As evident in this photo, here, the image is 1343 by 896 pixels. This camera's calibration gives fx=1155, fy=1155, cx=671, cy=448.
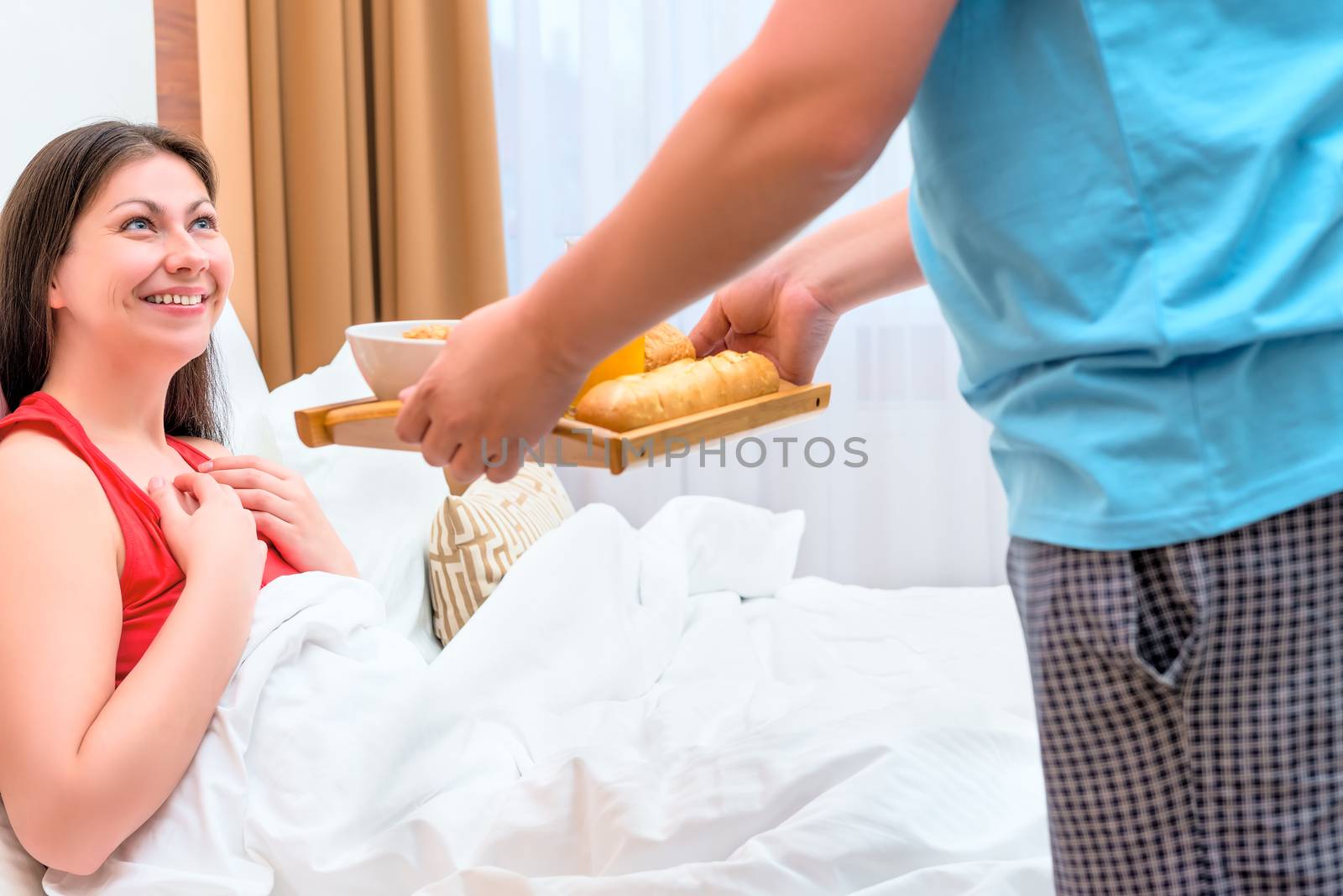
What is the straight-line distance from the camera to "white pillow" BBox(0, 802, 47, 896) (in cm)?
104

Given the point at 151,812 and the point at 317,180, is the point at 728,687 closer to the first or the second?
the point at 151,812

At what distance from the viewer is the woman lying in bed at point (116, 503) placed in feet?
3.40

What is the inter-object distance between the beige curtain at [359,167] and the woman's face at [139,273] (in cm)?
126

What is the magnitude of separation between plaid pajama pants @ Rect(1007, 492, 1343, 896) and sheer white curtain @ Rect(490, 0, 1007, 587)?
7.78ft

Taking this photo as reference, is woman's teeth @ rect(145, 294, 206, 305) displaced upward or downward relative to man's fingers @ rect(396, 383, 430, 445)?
upward

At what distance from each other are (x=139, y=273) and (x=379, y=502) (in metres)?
0.68

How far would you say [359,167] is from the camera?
9.34 ft

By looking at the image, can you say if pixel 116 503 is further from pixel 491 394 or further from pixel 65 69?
pixel 65 69

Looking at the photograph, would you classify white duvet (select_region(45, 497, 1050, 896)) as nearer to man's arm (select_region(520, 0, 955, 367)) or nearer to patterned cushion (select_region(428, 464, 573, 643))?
patterned cushion (select_region(428, 464, 573, 643))

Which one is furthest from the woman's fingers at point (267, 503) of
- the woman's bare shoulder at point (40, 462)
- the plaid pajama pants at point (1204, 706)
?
the plaid pajama pants at point (1204, 706)

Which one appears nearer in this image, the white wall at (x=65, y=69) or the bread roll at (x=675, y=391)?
the bread roll at (x=675, y=391)

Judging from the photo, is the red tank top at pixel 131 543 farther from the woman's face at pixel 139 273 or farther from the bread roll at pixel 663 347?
the bread roll at pixel 663 347

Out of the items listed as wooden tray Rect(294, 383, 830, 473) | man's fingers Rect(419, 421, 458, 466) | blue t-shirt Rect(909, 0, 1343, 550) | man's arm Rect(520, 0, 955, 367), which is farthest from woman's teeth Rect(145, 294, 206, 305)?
blue t-shirt Rect(909, 0, 1343, 550)

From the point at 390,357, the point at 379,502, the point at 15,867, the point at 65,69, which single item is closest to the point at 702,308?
the point at 379,502
